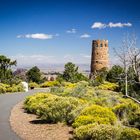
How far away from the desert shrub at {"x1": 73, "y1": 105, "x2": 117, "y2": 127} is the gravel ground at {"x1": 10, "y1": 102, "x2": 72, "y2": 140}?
741 mm

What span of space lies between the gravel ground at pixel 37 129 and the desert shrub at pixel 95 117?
74 cm

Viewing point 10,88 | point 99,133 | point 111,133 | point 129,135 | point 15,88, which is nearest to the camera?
point 129,135

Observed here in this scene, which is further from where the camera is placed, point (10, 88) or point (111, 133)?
point (10, 88)

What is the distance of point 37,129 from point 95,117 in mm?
2770

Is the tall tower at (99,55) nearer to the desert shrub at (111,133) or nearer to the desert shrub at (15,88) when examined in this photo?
the desert shrub at (15,88)

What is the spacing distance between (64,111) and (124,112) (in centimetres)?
326

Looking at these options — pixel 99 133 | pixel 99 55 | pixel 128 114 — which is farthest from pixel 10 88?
pixel 99 55

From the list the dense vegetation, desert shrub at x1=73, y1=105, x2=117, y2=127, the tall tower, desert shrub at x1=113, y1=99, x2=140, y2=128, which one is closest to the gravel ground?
the dense vegetation

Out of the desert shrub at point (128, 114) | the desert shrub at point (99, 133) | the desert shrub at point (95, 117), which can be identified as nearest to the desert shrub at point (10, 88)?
the desert shrub at point (128, 114)

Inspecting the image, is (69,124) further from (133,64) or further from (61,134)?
(133,64)

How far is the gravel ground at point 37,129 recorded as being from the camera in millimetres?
13425

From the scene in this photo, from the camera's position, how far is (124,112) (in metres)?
17.3

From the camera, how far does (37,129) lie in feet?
49.4

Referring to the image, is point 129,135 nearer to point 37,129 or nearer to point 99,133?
point 99,133
